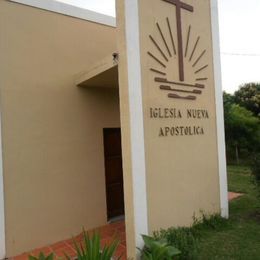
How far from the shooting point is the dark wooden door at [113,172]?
6.44 meters

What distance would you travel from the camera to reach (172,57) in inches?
197

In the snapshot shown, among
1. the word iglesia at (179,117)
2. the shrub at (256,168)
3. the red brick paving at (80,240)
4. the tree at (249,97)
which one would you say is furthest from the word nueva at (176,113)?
the tree at (249,97)

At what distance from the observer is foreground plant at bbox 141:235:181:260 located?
3.64m

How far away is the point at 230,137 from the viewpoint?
14.3 meters

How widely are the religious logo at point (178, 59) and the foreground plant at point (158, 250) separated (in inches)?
97.5

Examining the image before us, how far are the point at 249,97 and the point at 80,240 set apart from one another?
16.6m

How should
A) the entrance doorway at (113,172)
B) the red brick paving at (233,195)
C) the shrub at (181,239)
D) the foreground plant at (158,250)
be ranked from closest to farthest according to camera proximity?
the foreground plant at (158,250) < the shrub at (181,239) < the entrance doorway at (113,172) < the red brick paving at (233,195)

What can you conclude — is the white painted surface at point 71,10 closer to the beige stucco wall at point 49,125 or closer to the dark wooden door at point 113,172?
the beige stucco wall at point 49,125

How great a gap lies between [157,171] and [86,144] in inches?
79.6

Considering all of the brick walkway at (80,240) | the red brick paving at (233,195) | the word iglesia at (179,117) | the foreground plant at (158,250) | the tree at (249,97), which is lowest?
the brick walkway at (80,240)

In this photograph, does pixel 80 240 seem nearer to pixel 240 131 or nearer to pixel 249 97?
pixel 240 131

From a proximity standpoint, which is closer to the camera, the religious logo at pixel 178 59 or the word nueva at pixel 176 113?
the word nueva at pixel 176 113

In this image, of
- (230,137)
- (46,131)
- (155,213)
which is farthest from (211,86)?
(230,137)

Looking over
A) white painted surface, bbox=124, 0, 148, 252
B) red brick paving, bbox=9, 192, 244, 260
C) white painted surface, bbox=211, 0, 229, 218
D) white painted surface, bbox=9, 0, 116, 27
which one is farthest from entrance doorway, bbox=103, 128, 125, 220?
white painted surface, bbox=9, 0, 116, 27
